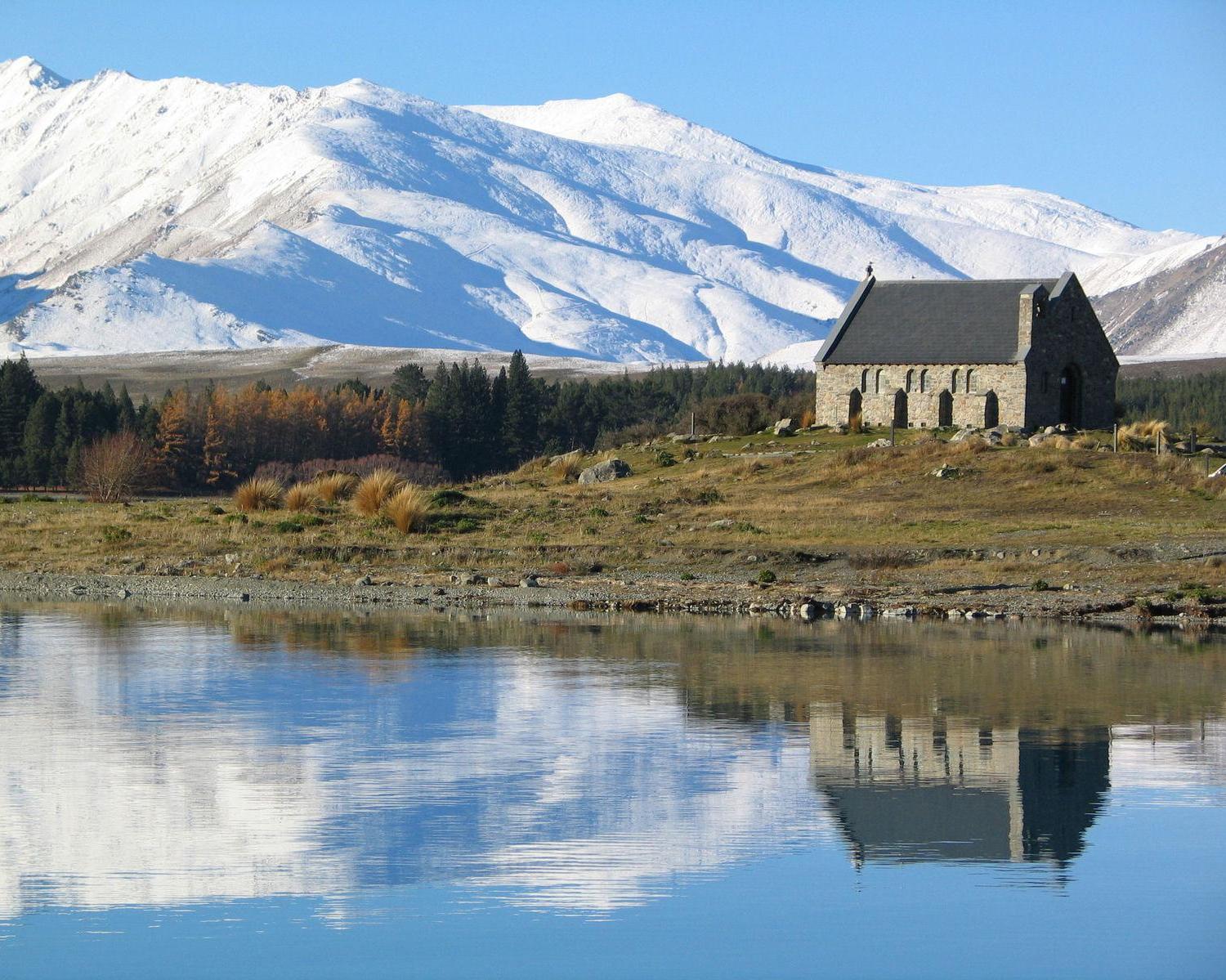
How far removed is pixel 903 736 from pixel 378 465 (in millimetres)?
A: 74903

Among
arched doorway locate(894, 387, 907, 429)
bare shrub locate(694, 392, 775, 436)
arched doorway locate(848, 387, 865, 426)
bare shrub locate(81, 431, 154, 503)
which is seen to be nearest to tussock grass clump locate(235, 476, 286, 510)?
bare shrub locate(81, 431, 154, 503)

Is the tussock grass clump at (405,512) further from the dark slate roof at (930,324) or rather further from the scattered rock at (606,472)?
the dark slate roof at (930,324)

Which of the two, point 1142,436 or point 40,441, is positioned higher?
point 40,441

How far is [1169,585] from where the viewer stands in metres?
37.0

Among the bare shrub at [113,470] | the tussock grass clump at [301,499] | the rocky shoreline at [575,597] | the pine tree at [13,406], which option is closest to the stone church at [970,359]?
the tussock grass clump at [301,499]

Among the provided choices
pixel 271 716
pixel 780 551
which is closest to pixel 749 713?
pixel 271 716

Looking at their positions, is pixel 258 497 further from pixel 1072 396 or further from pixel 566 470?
pixel 1072 396

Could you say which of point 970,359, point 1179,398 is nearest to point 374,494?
point 970,359

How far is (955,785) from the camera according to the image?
1905cm

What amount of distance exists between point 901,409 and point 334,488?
2343 centimetres

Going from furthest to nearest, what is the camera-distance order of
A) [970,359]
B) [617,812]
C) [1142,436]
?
[970,359] < [1142,436] < [617,812]

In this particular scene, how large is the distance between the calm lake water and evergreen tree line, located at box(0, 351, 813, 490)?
229 ft

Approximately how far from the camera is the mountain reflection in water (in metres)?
16.0

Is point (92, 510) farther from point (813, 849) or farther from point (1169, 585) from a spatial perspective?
point (813, 849)
